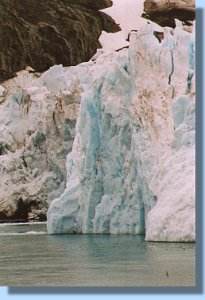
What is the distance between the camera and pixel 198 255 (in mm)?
4203

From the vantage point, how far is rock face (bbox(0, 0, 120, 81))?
4.88 m

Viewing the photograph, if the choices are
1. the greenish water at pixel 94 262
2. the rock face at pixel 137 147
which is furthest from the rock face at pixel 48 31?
the greenish water at pixel 94 262

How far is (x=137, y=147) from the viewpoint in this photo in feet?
17.7

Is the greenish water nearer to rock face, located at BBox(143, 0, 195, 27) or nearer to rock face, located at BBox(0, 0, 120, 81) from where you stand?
rock face, located at BBox(0, 0, 120, 81)

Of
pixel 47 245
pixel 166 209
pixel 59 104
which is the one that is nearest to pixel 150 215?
pixel 166 209

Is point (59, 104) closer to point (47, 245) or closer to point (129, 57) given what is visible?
point (129, 57)

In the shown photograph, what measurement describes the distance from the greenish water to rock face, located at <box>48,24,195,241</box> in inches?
6.1

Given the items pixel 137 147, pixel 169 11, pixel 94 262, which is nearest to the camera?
pixel 94 262

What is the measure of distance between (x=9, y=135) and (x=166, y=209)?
1152 mm

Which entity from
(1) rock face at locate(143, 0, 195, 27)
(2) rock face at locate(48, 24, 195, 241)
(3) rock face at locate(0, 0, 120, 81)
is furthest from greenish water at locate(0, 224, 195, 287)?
(1) rock face at locate(143, 0, 195, 27)

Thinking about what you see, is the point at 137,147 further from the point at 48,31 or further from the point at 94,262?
the point at 94,262

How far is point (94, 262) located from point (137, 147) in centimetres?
122

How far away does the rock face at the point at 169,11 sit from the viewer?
460 centimetres

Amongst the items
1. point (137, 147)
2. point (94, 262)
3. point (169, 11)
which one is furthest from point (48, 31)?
point (94, 262)
